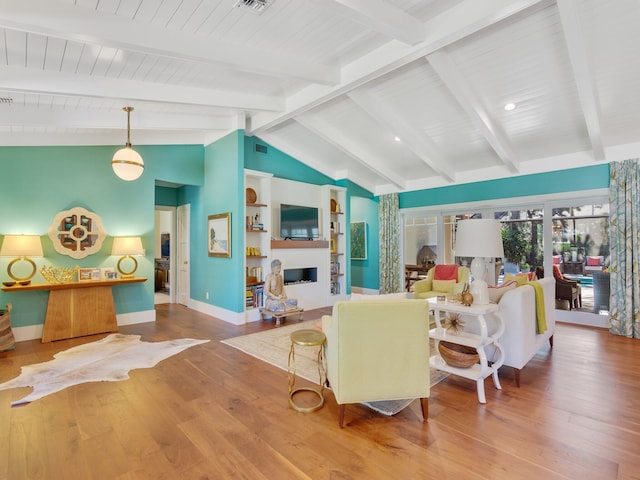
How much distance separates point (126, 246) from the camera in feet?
16.2

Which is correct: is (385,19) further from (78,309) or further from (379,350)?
(78,309)

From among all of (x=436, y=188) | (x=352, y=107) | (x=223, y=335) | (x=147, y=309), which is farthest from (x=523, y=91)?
(x=147, y=309)

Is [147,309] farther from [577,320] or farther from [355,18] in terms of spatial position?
[577,320]

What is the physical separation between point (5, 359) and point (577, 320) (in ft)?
25.9

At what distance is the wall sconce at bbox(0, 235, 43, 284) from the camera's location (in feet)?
13.1

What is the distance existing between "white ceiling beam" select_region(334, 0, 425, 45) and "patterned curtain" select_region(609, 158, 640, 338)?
391cm

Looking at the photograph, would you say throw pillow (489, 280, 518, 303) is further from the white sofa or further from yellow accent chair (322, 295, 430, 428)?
yellow accent chair (322, 295, 430, 428)

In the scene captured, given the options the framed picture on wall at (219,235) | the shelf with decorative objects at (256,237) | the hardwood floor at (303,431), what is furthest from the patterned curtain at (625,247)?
the framed picture on wall at (219,235)

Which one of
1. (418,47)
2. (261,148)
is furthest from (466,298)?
(261,148)

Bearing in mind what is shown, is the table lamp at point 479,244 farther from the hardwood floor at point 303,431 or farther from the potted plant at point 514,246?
the potted plant at point 514,246

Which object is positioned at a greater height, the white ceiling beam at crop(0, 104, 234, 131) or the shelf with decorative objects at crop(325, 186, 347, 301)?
the white ceiling beam at crop(0, 104, 234, 131)

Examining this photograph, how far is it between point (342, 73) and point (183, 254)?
497 cm

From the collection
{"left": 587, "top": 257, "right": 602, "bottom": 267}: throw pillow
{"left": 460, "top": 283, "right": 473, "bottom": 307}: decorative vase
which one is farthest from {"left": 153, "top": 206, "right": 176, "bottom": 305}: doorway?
{"left": 587, "top": 257, "right": 602, "bottom": 267}: throw pillow

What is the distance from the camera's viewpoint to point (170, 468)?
1.87 m
